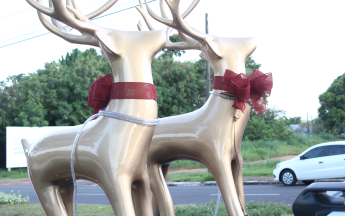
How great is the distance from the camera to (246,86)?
2711mm

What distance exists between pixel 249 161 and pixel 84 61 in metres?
10.5

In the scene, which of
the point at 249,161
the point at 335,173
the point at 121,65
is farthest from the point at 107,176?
the point at 249,161

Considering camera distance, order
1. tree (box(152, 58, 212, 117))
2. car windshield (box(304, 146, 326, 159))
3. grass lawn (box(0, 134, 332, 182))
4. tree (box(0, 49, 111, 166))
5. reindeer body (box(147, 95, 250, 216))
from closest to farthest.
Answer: reindeer body (box(147, 95, 250, 216)), car windshield (box(304, 146, 326, 159)), grass lawn (box(0, 134, 332, 182)), tree (box(0, 49, 111, 166)), tree (box(152, 58, 212, 117))

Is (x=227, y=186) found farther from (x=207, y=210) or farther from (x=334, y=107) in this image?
(x=334, y=107)

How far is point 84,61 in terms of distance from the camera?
64.6ft

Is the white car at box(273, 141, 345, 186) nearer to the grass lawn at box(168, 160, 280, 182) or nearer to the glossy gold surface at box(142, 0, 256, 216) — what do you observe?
the grass lawn at box(168, 160, 280, 182)

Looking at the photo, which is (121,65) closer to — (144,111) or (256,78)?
(144,111)

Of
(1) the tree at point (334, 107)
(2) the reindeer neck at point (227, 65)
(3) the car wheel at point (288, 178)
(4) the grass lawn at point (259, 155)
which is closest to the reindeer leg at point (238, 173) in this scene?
(2) the reindeer neck at point (227, 65)

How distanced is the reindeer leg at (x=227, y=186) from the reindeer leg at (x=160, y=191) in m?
0.46

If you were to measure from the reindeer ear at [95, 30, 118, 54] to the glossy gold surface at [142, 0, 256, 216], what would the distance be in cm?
67

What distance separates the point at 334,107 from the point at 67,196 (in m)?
22.7

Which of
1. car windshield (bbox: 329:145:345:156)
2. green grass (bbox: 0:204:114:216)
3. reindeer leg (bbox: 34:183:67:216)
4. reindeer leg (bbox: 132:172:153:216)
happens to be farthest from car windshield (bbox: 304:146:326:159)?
reindeer leg (bbox: 34:183:67:216)

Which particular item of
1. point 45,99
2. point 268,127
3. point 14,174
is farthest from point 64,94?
point 268,127

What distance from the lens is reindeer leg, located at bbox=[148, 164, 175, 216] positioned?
9.14ft
